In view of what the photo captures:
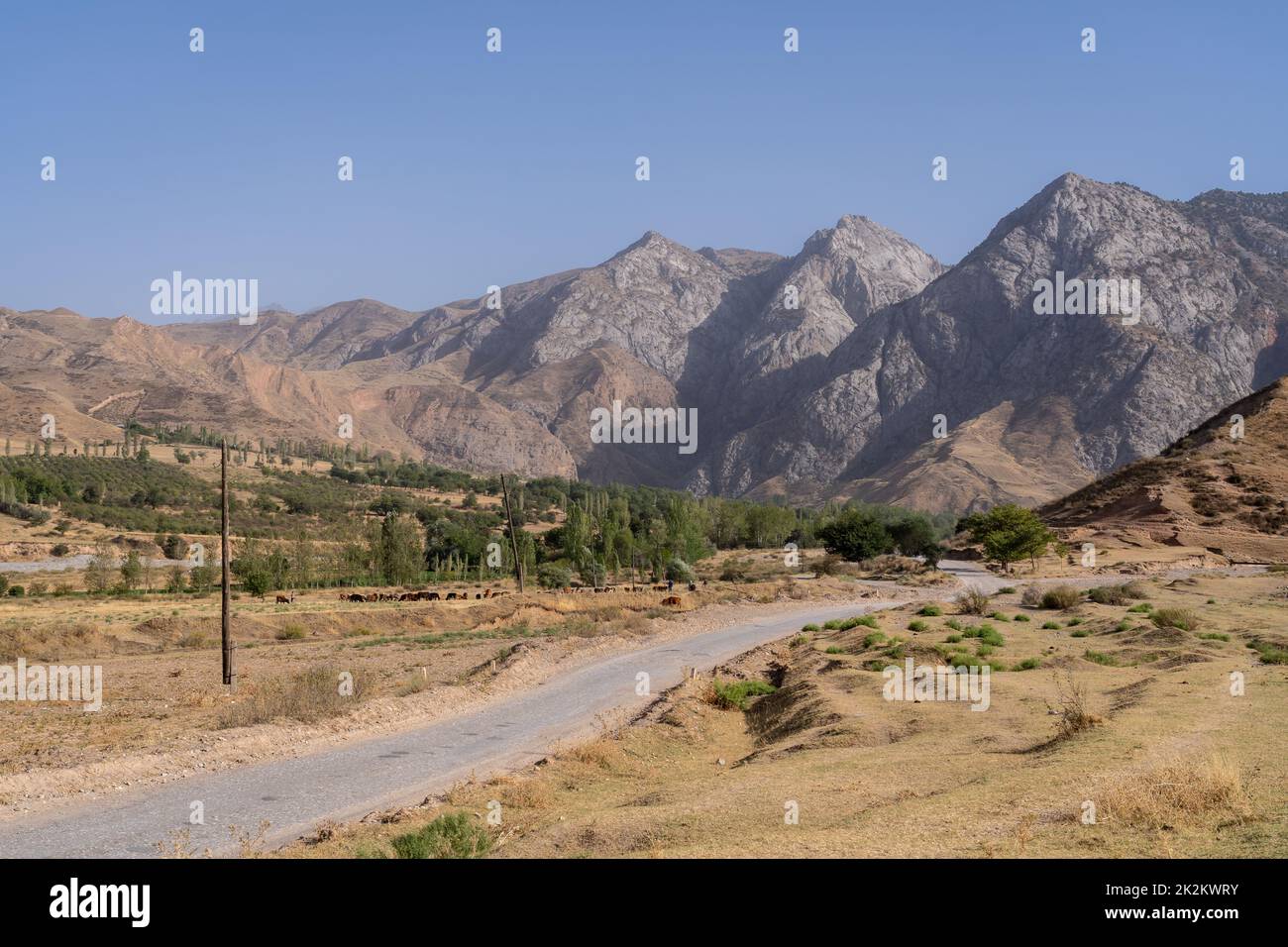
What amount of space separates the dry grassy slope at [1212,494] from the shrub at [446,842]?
7722 cm

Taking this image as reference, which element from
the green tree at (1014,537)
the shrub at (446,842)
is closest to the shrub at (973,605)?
the green tree at (1014,537)

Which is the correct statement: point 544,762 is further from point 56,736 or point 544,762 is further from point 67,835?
point 56,736

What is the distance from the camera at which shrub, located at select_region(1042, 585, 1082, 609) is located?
42.4 meters

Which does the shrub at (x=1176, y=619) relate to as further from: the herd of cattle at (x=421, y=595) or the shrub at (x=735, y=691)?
the herd of cattle at (x=421, y=595)

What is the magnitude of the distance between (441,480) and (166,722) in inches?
5087

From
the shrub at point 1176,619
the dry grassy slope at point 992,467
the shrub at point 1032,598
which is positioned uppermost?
the dry grassy slope at point 992,467

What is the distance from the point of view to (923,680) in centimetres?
2206

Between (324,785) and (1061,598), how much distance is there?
Answer: 35.4 m

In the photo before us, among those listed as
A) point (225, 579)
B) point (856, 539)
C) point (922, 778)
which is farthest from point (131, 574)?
point (922, 778)

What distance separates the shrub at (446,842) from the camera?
945 cm

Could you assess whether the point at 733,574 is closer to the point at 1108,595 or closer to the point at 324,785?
the point at 1108,595

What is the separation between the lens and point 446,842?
9.79 m

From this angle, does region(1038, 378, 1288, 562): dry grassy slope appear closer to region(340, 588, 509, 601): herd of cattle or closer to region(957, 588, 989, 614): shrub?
region(957, 588, 989, 614): shrub
